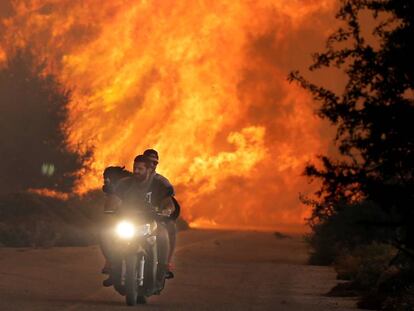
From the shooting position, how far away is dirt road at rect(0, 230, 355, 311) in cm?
1922

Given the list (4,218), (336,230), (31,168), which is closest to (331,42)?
(336,230)

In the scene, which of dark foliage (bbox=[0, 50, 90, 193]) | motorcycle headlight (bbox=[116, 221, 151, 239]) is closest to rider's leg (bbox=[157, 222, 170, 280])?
motorcycle headlight (bbox=[116, 221, 151, 239])

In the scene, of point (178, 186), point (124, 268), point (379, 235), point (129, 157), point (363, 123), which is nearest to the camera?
point (363, 123)

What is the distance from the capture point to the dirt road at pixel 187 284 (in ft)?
63.1

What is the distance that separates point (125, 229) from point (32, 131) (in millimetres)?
44152

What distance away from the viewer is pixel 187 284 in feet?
81.4

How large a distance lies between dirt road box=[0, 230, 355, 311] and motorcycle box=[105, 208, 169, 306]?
0.29 m

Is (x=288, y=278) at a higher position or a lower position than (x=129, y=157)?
lower

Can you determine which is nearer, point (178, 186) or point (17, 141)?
point (17, 141)

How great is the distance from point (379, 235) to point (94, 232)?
15.5 meters

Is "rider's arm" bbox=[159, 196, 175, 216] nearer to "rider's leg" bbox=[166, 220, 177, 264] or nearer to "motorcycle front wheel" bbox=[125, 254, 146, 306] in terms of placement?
"rider's leg" bbox=[166, 220, 177, 264]

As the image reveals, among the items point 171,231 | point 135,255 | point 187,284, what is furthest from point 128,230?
point 187,284

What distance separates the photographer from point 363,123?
623 inches

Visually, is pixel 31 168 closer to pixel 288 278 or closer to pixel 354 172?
pixel 288 278
